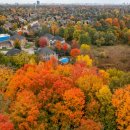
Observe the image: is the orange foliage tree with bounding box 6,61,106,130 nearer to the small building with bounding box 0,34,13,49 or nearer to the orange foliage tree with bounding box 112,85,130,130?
the orange foliage tree with bounding box 112,85,130,130

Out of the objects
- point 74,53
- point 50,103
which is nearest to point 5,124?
point 50,103

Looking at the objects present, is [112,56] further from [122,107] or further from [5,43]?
[122,107]

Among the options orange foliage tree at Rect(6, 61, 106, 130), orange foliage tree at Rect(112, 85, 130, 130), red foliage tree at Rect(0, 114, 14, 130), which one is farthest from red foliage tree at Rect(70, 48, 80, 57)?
red foliage tree at Rect(0, 114, 14, 130)

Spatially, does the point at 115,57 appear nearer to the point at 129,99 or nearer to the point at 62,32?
the point at 62,32

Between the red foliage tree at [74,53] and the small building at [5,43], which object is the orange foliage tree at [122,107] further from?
the small building at [5,43]

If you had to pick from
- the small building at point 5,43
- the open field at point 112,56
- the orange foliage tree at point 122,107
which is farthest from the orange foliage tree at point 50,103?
the small building at point 5,43

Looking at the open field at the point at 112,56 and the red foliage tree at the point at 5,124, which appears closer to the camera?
the red foliage tree at the point at 5,124

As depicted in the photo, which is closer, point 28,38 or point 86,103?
point 86,103

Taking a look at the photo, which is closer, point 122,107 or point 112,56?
point 122,107

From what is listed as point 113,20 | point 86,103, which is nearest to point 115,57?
point 113,20
